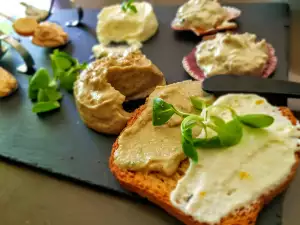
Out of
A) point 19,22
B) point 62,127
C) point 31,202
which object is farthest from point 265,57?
point 19,22

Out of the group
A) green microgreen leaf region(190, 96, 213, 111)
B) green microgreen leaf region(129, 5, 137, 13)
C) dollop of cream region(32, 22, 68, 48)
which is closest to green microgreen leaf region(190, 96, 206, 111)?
green microgreen leaf region(190, 96, 213, 111)

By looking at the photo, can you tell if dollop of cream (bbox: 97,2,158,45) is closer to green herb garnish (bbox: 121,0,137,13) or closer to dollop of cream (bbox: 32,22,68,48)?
green herb garnish (bbox: 121,0,137,13)

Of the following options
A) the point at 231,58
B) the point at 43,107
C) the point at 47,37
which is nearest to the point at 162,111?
the point at 231,58

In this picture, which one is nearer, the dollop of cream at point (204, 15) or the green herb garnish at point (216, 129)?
the green herb garnish at point (216, 129)

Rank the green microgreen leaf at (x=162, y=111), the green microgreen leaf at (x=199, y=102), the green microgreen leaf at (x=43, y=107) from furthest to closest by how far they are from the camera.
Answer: the green microgreen leaf at (x=43, y=107) → the green microgreen leaf at (x=199, y=102) → the green microgreen leaf at (x=162, y=111)

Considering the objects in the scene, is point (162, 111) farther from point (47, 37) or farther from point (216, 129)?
point (47, 37)

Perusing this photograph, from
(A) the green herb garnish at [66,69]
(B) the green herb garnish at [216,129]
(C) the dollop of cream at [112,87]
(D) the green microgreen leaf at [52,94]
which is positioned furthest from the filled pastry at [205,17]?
(B) the green herb garnish at [216,129]

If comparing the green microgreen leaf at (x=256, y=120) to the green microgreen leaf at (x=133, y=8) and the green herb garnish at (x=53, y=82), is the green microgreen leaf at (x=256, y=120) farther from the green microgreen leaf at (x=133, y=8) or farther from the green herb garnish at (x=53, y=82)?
the green microgreen leaf at (x=133, y=8)
